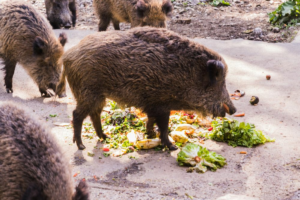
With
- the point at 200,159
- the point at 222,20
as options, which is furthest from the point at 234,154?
the point at 222,20

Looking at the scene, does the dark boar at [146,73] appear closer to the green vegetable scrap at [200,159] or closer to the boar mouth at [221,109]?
the boar mouth at [221,109]

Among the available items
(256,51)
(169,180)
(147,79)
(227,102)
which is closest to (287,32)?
(256,51)

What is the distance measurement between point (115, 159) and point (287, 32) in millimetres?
6114

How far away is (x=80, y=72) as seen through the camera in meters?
4.85

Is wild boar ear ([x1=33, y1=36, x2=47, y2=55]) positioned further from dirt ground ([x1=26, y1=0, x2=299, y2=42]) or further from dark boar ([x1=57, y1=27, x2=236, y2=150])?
dirt ground ([x1=26, y1=0, x2=299, y2=42])

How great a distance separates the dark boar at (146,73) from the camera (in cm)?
484

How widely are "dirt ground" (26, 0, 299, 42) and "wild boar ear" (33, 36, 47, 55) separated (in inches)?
161

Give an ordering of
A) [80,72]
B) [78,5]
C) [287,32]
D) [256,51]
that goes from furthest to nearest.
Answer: [78,5]
[287,32]
[256,51]
[80,72]

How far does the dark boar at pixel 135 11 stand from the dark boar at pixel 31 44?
1695 mm

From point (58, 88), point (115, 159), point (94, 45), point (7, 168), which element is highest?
point (94, 45)

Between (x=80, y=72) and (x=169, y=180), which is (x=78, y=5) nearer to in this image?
(x=80, y=72)

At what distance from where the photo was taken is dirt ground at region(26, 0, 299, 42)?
9672mm

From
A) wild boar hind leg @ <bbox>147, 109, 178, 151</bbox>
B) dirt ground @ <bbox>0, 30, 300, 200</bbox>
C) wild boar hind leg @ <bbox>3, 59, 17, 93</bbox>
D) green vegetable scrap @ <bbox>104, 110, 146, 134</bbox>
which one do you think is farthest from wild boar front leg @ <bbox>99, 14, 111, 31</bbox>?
wild boar hind leg @ <bbox>147, 109, 178, 151</bbox>

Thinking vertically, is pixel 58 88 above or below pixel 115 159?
above
